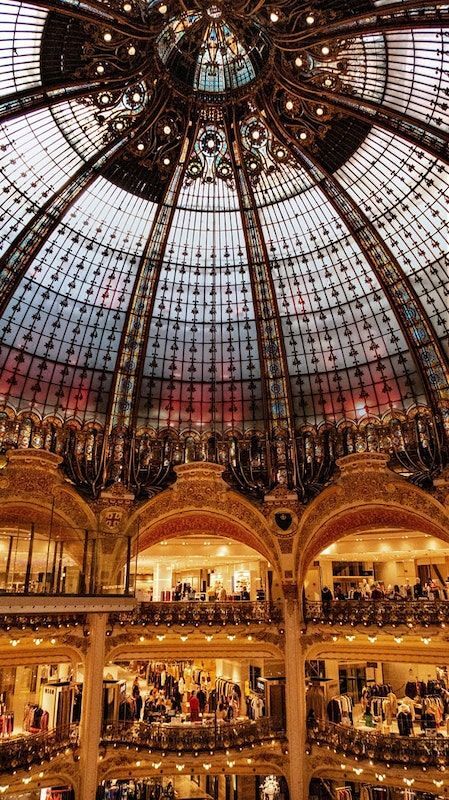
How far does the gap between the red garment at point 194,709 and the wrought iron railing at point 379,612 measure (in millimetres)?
6499

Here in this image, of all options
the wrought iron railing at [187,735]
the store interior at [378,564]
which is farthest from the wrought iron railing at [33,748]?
the store interior at [378,564]

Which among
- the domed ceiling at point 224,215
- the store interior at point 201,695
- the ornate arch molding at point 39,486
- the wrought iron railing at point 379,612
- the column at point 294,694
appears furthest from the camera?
the store interior at point 201,695

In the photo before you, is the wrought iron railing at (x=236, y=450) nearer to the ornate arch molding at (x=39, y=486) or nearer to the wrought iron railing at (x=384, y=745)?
the ornate arch molding at (x=39, y=486)

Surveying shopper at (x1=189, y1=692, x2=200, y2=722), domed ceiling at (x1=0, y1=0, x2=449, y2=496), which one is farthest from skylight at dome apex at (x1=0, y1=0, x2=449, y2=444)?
shopper at (x1=189, y1=692, x2=200, y2=722)

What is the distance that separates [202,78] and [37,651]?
2493cm

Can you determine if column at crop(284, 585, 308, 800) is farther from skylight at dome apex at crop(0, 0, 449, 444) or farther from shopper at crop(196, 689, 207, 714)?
skylight at dome apex at crop(0, 0, 449, 444)

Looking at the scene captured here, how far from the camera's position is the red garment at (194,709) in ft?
92.8

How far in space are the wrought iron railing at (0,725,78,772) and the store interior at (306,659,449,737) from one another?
1081 centimetres

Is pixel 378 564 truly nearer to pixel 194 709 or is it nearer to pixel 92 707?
pixel 194 709

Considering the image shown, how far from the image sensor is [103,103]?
75.3 feet

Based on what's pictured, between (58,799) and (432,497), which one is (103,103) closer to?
(432,497)

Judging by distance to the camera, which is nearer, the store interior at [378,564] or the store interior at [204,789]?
the store interior at [204,789]

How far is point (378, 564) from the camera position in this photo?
38.2 metres

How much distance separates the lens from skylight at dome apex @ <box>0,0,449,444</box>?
838 inches
